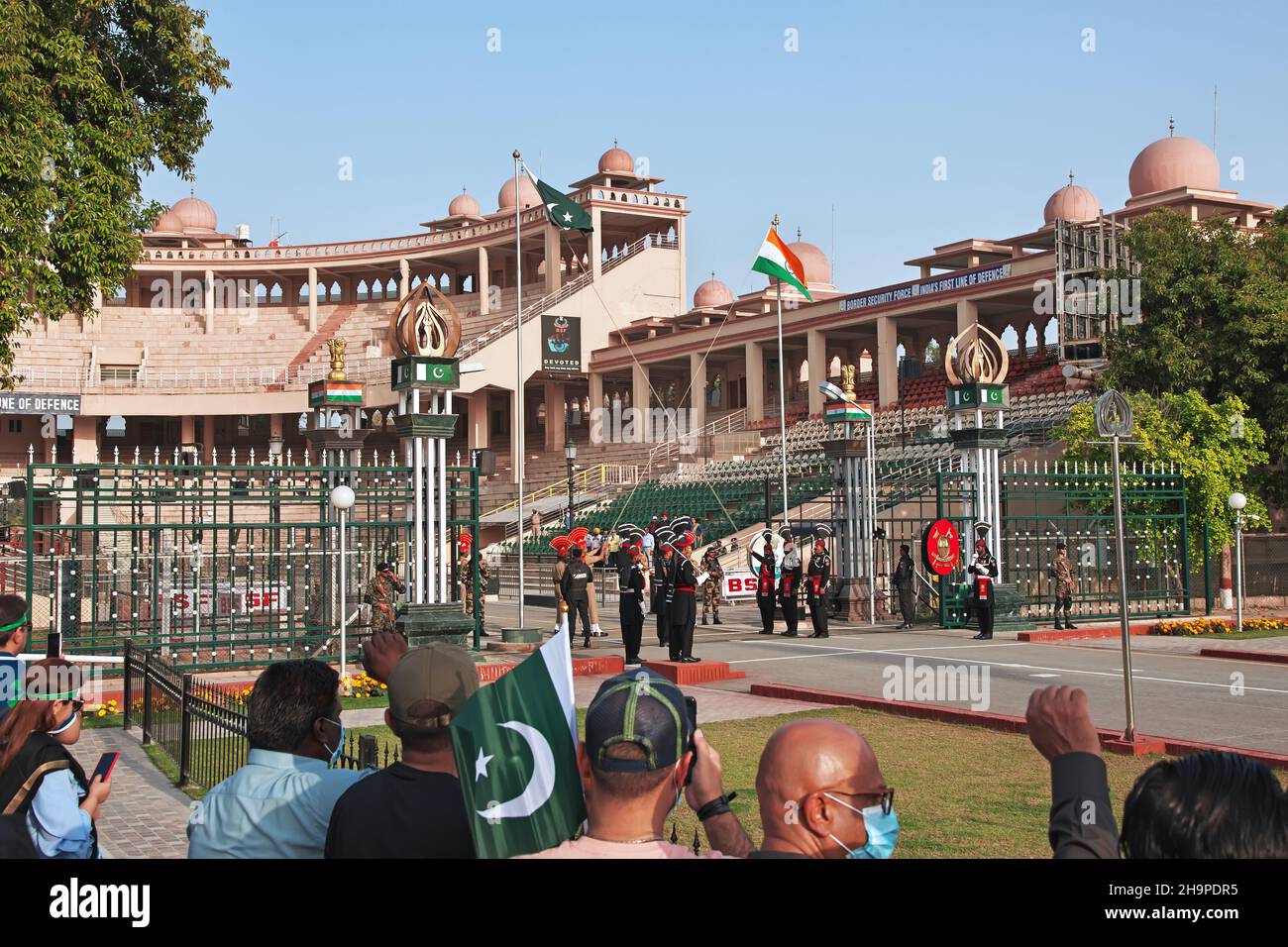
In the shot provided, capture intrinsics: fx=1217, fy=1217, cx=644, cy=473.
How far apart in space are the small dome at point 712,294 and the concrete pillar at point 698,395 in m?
7.30

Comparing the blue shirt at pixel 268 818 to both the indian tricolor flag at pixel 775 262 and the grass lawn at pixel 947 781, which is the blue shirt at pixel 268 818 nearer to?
the grass lawn at pixel 947 781

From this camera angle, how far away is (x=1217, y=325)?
27734 mm

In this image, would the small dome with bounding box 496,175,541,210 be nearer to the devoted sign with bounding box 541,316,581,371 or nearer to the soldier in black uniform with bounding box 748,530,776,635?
the devoted sign with bounding box 541,316,581,371

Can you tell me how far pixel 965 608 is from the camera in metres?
23.2

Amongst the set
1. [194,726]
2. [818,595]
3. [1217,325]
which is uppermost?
[1217,325]

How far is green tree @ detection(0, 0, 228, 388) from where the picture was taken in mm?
15414

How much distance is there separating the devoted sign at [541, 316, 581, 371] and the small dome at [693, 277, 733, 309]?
10.7 metres

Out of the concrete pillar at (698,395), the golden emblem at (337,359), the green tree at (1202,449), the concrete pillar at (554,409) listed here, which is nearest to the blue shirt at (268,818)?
the golden emblem at (337,359)

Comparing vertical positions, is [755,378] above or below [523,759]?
above

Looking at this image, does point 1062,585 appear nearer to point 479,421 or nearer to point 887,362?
point 887,362

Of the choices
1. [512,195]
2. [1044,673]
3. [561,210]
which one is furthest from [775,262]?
[512,195]

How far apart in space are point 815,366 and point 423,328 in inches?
1274
